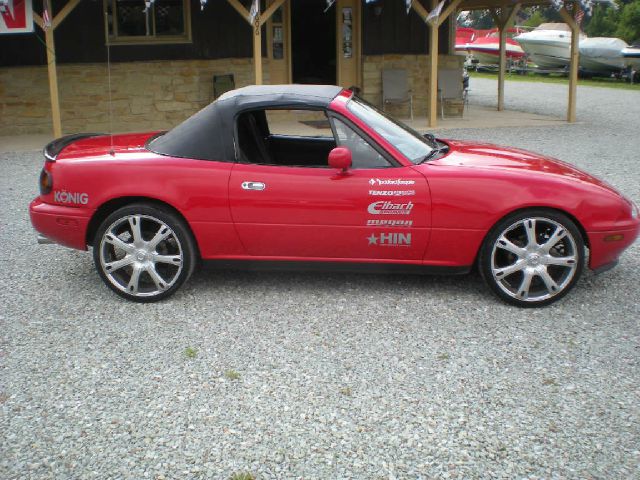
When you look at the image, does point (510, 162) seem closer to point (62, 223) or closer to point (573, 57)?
point (62, 223)

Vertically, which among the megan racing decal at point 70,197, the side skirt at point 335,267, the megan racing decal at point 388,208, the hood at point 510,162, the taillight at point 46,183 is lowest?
the side skirt at point 335,267

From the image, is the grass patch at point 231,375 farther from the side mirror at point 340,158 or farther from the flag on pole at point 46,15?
the flag on pole at point 46,15

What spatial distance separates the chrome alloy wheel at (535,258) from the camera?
5.06 m

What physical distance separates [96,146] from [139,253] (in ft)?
3.48

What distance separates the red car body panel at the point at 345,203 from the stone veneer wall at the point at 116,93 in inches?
408

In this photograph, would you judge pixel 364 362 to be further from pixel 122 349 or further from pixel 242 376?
pixel 122 349

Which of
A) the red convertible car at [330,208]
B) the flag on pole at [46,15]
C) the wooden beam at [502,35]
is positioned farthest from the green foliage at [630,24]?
the red convertible car at [330,208]

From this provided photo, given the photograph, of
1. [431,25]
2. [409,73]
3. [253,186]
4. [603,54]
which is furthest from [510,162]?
[603,54]

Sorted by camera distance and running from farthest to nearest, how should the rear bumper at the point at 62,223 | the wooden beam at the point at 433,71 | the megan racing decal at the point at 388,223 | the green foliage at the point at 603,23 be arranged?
Result: 1. the green foliage at the point at 603,23
2. the wooden beam at the point at 433,71
3. the rear bumper at the point at 62,223
4. the megan racing decal at the point at 388,223

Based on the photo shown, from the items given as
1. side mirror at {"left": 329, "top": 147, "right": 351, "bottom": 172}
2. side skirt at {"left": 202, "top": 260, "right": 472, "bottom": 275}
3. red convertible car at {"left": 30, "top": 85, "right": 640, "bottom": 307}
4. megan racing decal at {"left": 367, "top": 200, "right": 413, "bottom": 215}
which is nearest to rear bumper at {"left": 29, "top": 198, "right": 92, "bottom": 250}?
red convertible car at {"left": 30, "top": 85, "right": 640, "bottom": 307}

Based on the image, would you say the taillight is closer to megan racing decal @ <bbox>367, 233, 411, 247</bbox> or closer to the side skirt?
the side skirt

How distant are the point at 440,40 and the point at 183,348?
13953mm

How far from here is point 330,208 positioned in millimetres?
5121

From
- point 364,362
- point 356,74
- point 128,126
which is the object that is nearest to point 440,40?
point 356,74
